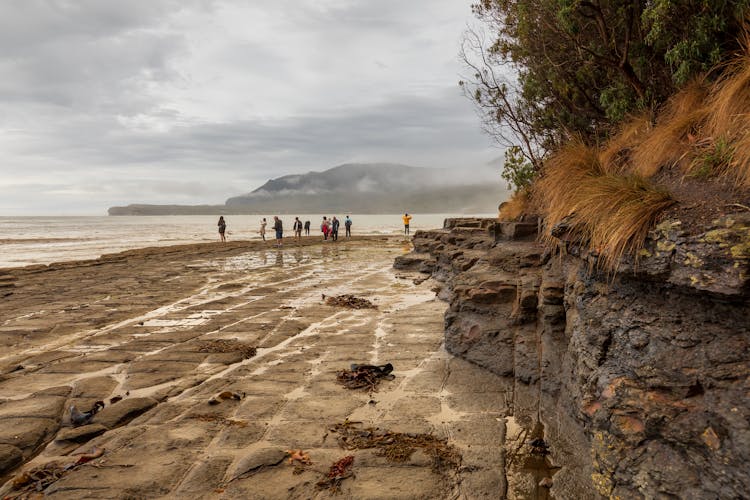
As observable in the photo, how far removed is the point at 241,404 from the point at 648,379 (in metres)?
4.15

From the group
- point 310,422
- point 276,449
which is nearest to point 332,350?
point 310,422

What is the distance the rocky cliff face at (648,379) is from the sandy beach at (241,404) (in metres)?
0.58

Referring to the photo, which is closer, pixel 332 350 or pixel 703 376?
pixel 703 376

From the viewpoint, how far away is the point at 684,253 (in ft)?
10.6

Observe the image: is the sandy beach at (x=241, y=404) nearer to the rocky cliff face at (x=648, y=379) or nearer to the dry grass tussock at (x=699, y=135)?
the rocky cliff face at (x=648, y=379)

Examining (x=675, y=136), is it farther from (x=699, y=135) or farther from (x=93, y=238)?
(x=93, y=238)

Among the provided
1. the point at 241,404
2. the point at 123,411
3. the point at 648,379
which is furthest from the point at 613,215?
the point at 123,411

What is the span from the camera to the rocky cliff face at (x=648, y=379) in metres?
2.78

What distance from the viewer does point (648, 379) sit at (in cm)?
327

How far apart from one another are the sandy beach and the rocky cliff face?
1.91 feet

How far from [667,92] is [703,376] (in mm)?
5807

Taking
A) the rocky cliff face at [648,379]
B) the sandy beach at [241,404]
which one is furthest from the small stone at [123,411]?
the rocky cliff face at [648,379]

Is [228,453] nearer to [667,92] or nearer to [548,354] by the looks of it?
[548,354]

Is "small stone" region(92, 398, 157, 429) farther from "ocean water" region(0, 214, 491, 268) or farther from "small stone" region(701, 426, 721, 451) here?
"ocean water" region(0, 214, 491, 268)
